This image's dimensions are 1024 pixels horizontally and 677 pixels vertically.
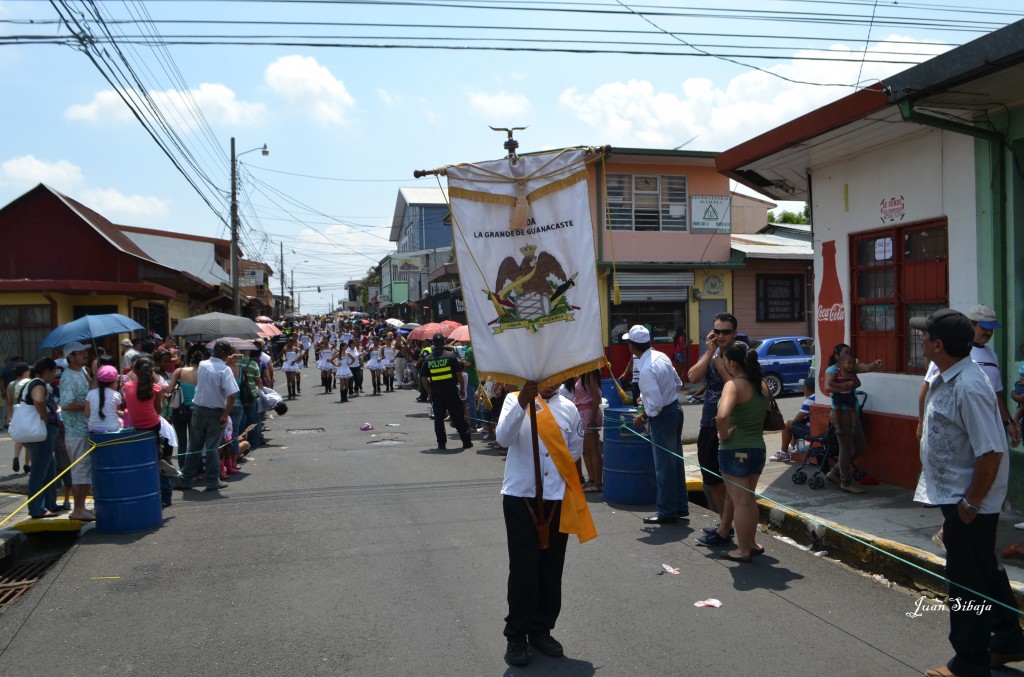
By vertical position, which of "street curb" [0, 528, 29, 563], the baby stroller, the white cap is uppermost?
the white cap

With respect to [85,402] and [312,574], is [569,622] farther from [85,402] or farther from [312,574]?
[85,402]

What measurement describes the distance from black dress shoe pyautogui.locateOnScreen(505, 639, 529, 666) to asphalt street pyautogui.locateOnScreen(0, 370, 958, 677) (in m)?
0.08

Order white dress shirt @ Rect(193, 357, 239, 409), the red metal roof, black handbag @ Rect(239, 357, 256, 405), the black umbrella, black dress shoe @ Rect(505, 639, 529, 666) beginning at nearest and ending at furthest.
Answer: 1. black dress shoe @ Rect(505, 639, 529, 666)
2. white dress shirt @ Rect(193, 357, 239, 409)
3. black handbag @ Rect(239, 357, 256, 405)
4. the black umbrella
5. the red metal roof

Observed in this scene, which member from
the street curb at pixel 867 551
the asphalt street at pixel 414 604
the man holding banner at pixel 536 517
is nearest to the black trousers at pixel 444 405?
the asphalt street at pixel 414 604

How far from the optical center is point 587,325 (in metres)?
5.34

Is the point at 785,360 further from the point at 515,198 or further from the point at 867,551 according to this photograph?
the point at 515,198

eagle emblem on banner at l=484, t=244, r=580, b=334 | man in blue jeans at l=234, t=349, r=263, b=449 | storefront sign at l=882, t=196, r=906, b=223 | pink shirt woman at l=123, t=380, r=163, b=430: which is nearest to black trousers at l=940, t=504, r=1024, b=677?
eagle emblem on banner at l=484, t=244, r=580, b=334

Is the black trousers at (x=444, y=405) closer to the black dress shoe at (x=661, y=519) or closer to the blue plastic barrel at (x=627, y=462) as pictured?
the blue plastic barrel at (x=627, y=462)

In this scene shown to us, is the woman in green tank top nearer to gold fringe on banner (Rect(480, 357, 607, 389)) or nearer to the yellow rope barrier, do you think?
gold fringe on banner (Rect(480, 357, 607, 389))

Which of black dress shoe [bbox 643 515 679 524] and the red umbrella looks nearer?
black dress shoe [bbox 643 515 679 524]

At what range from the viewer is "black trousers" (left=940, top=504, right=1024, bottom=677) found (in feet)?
14.0

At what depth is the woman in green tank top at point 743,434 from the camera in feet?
21.5

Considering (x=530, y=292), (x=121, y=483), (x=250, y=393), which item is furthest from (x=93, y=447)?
(x=530, y=292)

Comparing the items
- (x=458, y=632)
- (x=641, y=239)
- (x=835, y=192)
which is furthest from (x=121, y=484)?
(x=641, y=239)
